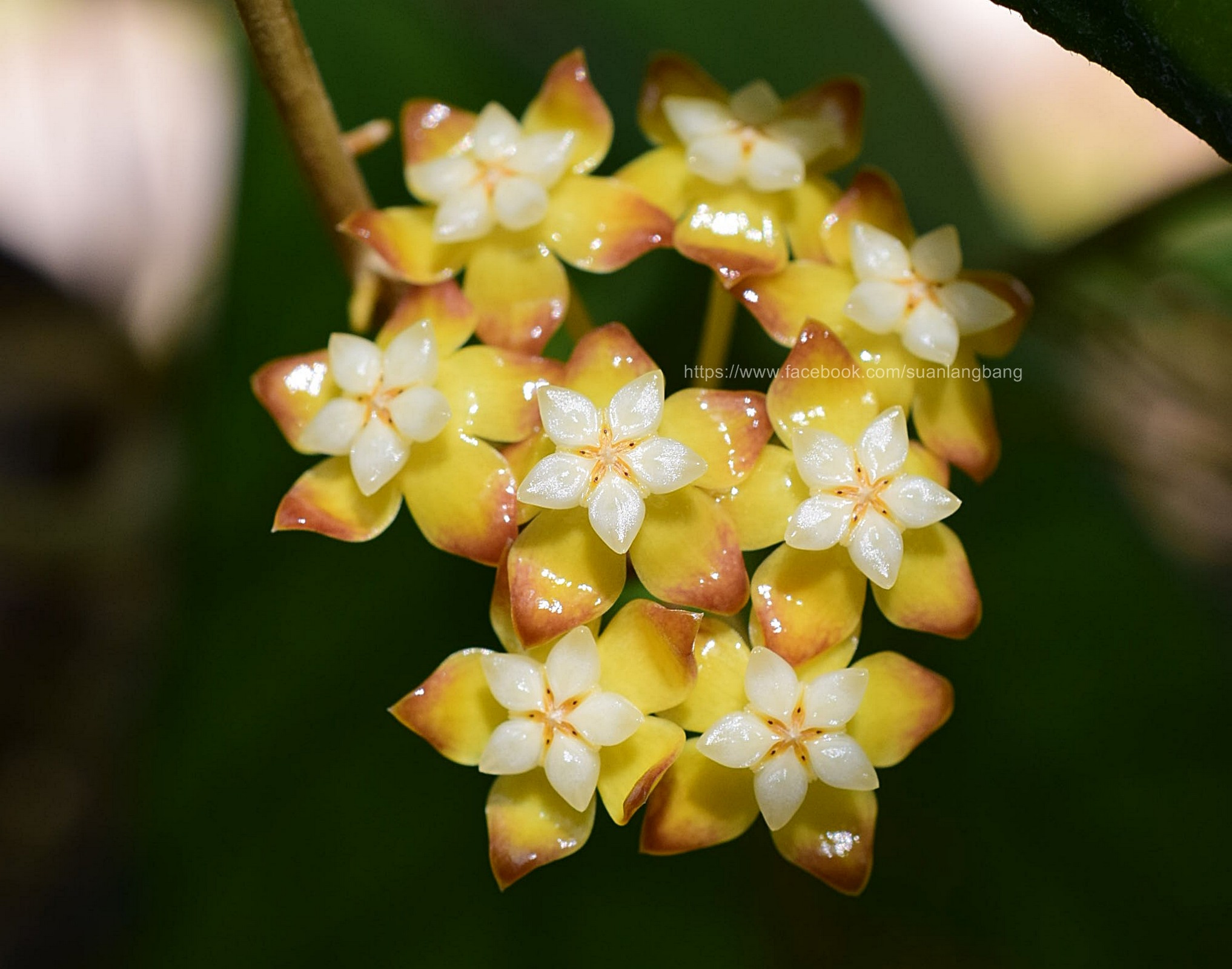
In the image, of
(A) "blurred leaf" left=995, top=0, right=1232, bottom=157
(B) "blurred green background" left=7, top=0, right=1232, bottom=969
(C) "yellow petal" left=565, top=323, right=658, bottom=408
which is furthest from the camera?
(B) "blurred green background" left=7, top=0, right=1232, bottom=969

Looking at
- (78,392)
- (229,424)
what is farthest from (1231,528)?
(78,392)

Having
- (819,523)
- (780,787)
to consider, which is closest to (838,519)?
(819,523)

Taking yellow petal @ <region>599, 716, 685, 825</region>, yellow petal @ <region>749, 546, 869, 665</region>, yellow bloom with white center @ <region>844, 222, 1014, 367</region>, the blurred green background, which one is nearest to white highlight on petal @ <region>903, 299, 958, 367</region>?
yellow bloom with white center @ <region>844, 222, 1014, 367</region>

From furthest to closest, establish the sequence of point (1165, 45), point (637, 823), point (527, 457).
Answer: point (637, 823) < point (527, 457) < point (1165, 45)

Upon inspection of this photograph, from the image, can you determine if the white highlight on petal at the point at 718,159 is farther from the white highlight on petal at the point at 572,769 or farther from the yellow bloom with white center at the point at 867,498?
the white highlight on petal at the point at 572,769

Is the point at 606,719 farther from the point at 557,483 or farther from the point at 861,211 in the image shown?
the point at 861,211

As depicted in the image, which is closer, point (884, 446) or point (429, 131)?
point (884, 446)

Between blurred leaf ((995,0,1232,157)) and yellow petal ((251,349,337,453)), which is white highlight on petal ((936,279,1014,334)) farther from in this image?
yellow petal ((251,349,337,453))
